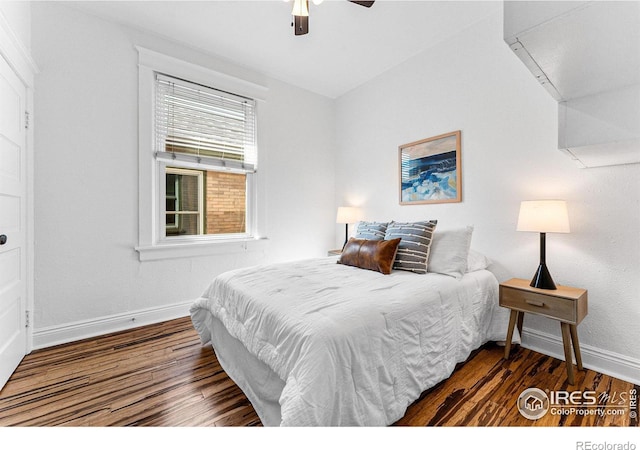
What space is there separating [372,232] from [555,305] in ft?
4.65

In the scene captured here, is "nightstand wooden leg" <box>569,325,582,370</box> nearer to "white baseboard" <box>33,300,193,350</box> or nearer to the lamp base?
the lamp base

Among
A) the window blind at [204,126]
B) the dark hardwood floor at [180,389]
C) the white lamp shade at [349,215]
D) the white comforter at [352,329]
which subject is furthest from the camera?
the white lamp shade at [349,215]

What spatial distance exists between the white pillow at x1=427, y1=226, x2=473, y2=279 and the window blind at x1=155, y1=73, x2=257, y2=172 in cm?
225

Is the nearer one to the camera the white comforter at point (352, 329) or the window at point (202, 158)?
the white comforter at point (352, 329)

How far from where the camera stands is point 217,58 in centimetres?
308

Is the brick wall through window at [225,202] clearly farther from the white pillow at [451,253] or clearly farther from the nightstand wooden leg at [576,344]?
the nightstand wooden leg at [576,344]

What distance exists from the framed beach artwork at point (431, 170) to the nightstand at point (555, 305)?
104 cm

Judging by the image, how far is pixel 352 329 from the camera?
1.29 m

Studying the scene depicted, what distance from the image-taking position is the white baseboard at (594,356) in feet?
5.95

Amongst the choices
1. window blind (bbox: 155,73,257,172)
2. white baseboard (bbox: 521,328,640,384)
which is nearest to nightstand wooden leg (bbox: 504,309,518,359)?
white baseboard (bbox: 521,328,640,384)

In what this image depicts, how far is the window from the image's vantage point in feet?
9.23

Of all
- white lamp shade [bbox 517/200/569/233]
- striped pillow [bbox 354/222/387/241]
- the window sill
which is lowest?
the window sill

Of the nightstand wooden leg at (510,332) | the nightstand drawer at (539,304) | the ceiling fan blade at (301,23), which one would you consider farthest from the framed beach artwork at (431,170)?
the ceiling fan blade at (301,23)

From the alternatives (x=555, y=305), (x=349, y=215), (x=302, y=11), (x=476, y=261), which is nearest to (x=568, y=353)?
(x=555, y=305)
